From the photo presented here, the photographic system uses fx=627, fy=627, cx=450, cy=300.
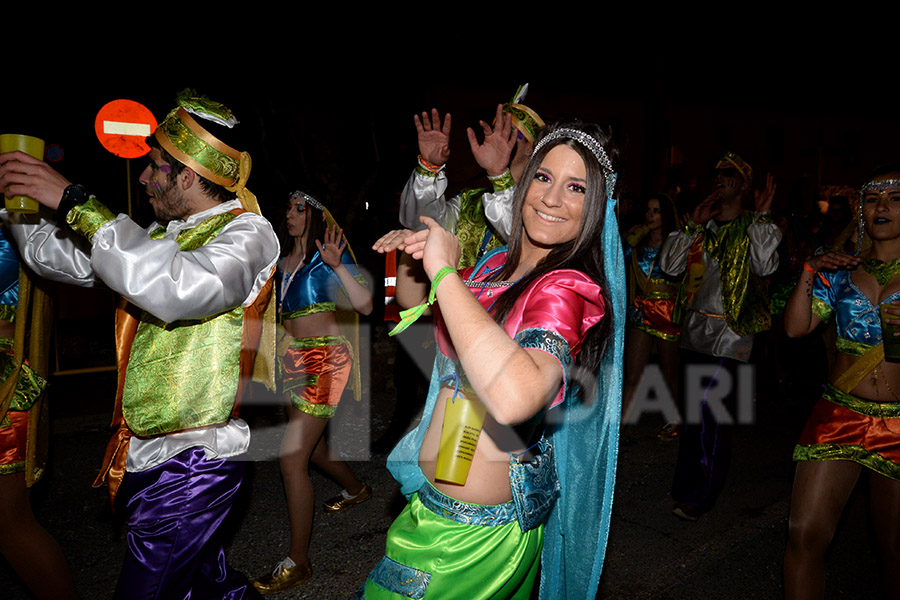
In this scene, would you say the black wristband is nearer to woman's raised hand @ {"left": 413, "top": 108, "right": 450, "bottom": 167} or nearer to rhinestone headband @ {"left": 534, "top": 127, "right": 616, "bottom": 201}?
rhinestone headband @ {"left": 534, "top": 127, "right": 616, "bottom": 201}

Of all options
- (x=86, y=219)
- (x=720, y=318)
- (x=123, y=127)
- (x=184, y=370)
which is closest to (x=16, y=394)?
Result: (x=184, y=370)

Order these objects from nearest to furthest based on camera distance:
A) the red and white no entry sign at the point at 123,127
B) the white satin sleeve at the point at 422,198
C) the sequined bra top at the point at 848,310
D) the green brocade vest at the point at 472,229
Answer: the sequined bra top at the point at 848,310 → the white satin sleeve at the point at 422,198 → the green brocade vest at the point at 472,229 → the red and white no entry sign at the point at 123,127

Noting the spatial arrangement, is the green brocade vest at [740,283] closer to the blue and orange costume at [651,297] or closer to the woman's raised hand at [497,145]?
the blue and orange costume at [651,297]

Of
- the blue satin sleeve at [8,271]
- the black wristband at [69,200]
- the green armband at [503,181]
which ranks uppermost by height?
the green armband at [503,181]

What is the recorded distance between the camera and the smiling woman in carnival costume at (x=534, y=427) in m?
1.63

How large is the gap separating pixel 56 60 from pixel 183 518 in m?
8.75

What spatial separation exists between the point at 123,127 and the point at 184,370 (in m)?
7.49

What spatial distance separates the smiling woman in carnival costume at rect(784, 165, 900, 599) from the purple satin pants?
253cm

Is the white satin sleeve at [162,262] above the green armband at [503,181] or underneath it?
underneath

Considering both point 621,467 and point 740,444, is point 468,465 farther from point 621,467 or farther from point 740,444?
point 740,444

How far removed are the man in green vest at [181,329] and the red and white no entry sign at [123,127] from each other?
257 inches

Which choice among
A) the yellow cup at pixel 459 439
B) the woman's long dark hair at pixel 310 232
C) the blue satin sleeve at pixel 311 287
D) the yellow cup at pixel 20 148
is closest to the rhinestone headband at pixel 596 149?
the yellow cup at pixel 459 439

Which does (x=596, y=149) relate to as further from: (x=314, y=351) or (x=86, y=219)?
(x=314, y=351)

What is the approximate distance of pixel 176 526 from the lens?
2258 mm
